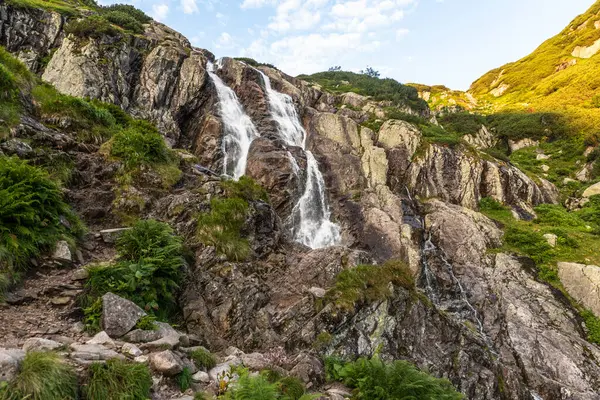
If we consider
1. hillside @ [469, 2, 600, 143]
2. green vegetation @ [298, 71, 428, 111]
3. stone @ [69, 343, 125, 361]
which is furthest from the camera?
green vegetation @ [298, 71, 428, 111]

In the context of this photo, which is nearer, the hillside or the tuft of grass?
the tuft of grass

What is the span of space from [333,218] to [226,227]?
41.2ft

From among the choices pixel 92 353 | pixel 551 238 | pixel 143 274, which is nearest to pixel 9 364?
pixel 92 353

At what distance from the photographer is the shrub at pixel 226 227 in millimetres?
10500

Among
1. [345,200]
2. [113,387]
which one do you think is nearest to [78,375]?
[113,387]

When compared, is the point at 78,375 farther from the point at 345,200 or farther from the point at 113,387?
the point at 345,200

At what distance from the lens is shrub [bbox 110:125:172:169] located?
1149 centimetres

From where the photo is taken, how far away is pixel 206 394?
4742mm

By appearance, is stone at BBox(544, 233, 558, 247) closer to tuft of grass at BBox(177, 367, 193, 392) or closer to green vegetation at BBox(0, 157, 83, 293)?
tuft of grass at BBox(177, 367, 193, 392)

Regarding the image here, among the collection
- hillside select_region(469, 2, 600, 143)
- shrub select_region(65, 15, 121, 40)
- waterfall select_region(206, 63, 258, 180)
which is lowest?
waterfall select_region(206, 63, 258, 180)

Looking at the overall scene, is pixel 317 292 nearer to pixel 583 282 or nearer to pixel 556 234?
pixel 583 282

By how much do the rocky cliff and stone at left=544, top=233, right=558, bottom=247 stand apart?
2.64 meters

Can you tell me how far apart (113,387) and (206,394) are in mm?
1289

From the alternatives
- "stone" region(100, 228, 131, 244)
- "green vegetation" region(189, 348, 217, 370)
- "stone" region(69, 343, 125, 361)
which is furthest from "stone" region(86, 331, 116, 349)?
"stone" region(100, 228, 131, 244)
